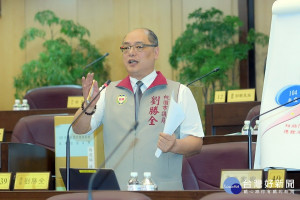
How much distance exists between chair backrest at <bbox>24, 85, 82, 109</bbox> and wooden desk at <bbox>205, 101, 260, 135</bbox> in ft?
4.20

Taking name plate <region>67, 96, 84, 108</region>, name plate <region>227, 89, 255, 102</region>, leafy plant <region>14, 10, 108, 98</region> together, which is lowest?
name plate <region>67, 96, 84, 108</region>

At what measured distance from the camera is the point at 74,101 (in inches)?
195

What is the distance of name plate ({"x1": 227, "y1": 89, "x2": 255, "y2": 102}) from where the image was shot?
185 inches

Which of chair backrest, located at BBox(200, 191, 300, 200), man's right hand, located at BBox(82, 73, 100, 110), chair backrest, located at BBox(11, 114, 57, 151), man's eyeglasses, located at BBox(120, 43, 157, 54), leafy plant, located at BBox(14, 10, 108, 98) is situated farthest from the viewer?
leafy plant, located at BBox(14, 10, 108, 98)

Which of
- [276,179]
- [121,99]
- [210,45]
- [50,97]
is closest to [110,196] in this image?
[276,179]

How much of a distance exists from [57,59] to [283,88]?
4.84 m

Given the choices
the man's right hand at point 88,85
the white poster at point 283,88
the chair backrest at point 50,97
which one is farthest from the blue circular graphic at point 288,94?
the chair backrest at point 50,97

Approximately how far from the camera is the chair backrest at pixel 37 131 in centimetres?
385

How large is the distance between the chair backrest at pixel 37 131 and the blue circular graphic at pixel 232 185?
1.81 metres

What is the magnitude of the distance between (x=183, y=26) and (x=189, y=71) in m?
0.83

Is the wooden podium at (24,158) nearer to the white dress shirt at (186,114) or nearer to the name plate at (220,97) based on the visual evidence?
the white dress shirt at (186,114)

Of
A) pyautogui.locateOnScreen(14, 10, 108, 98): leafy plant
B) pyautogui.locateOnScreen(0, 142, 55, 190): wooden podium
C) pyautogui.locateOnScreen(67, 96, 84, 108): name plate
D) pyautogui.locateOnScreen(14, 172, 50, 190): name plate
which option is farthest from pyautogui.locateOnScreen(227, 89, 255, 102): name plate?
pyautogui.locateOnScreen(14, 10, 108, 98): leafy plant

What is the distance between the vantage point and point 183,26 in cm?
741

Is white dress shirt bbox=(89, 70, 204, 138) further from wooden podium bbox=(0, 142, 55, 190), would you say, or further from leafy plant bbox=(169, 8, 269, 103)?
leafy plant bbox=(169, 8, 269, 103)
